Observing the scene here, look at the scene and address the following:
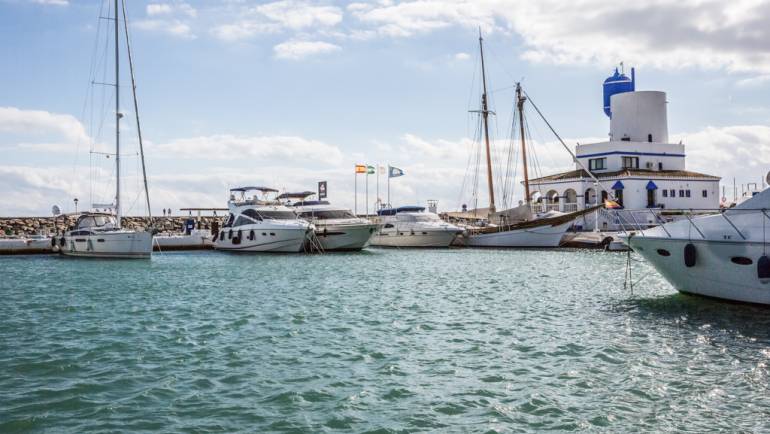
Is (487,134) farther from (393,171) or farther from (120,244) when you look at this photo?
(120,244)

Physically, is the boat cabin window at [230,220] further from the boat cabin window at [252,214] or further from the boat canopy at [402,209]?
the boat canopy at [402,209]

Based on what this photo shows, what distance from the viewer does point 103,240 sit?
4278 centimetres

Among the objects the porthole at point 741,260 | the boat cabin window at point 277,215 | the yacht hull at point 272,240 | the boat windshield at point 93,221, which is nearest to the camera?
the porthole at point 741,260

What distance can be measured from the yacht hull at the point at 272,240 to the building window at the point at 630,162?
120 feet

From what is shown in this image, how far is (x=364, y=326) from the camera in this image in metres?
17.9

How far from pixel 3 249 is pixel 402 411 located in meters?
50.0

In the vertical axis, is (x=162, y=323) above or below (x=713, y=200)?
below

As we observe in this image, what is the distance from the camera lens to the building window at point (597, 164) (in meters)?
68.4

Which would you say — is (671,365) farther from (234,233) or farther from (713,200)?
(713,200)

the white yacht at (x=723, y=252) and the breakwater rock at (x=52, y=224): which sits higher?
the breakwater rock at (x=52, y=224)

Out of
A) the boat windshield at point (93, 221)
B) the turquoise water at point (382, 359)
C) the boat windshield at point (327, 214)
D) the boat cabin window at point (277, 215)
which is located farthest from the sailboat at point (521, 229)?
the boat windshield at point (93, 221)

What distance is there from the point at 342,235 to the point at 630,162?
34.4 meters

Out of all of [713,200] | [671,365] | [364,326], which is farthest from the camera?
[713,200]

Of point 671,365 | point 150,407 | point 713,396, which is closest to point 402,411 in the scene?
point 150,407
